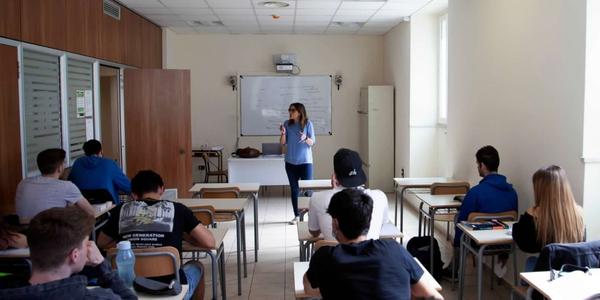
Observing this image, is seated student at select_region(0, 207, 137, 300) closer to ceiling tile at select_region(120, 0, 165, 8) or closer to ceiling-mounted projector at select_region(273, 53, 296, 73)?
ceiling tile at select_region(120, 0, 165, 8)

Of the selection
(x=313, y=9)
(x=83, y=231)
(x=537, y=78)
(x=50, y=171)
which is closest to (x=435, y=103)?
(x=313, y=9)

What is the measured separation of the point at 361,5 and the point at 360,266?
5.83 metres

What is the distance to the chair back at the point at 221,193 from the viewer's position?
5.26 meters

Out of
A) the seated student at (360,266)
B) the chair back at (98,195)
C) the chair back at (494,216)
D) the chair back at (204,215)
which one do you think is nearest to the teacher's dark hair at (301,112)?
the chair back at (98,195)

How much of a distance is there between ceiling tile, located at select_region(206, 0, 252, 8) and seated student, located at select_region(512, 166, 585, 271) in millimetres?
4946

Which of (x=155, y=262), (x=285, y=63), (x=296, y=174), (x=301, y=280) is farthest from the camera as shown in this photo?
(x=285, y=63)

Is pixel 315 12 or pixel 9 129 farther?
pixel 315 12

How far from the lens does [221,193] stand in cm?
529

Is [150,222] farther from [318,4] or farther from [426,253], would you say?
[318,4]

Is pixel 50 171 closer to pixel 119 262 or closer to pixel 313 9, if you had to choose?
pixel 119 262

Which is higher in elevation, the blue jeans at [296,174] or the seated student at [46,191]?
the seated student at [46,191]

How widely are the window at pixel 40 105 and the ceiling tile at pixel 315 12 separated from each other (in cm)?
347

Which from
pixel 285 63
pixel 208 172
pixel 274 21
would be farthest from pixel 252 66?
pixel 208 172

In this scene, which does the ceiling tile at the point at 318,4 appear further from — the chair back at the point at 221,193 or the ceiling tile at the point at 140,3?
the chair back at the point at 221,193
